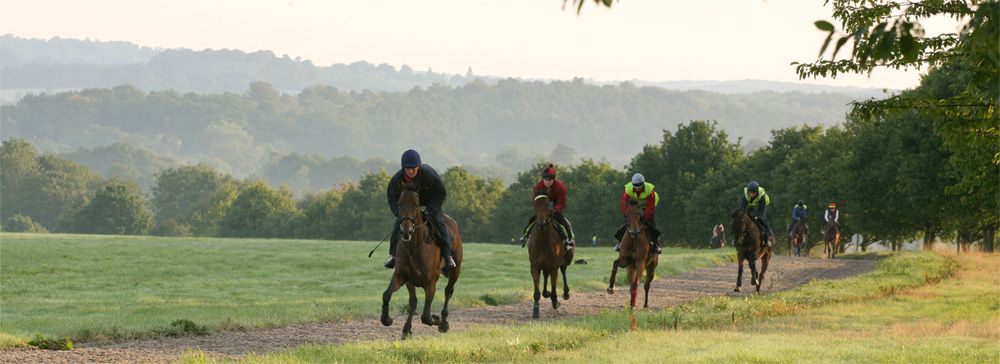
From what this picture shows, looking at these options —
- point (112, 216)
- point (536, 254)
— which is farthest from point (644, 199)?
point (112, 216)

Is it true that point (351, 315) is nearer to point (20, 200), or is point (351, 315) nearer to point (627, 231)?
point (627, 231)

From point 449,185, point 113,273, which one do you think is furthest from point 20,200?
point 113,273

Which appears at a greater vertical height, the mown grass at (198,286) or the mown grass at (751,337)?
the mown grass at (751,337)

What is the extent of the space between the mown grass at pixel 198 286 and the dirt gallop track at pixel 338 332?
837 mm

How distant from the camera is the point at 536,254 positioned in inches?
860

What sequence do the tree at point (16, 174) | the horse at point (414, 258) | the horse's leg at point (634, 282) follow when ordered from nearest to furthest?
the horse at point (414, 258)
the horse's leg at point (634, 282)
the tree at point (16, 174)

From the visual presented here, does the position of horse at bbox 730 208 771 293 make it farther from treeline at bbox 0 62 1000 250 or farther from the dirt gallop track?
treeline at bbox 0 62 1000 250

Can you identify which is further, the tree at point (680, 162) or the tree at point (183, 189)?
the tree at point (183, 189)

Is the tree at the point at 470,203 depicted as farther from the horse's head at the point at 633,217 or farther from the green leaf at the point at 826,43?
the green leaf at the point at 826,43

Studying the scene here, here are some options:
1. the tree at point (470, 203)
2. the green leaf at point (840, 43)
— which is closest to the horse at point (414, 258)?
the green leaf at point (840, 43)

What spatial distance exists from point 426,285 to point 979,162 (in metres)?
16.4

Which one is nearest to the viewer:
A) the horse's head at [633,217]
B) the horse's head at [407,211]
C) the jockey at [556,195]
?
the horse's head at [407,211]

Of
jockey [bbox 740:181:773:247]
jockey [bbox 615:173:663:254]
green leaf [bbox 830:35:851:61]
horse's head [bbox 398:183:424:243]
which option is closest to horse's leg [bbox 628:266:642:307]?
jockey [bbox 615:173:663:254]

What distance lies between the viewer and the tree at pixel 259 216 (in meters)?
128
